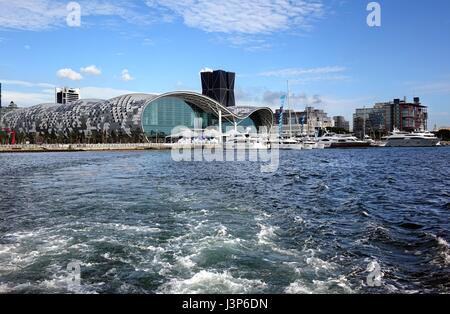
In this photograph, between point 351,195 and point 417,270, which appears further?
point 351,195

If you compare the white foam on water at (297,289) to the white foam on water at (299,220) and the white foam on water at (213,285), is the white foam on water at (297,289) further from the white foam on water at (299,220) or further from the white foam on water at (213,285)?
the white foam on water at (299,220)

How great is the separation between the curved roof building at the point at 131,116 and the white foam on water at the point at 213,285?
137 meters

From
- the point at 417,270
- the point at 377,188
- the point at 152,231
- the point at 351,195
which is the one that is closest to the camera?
the point at 417,270

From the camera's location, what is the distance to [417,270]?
927 centimetres

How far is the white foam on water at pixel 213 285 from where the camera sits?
7.70m

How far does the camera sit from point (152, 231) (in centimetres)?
1270

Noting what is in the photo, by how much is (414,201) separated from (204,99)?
140548mm

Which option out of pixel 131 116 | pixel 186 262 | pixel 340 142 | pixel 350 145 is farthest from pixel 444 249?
pixel 131 116

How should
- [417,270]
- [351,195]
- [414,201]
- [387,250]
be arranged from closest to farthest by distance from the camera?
1. [417,270]
2. [387,250]
3. [414,201]
4. [351,195]

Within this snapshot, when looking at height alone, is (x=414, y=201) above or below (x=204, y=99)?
below

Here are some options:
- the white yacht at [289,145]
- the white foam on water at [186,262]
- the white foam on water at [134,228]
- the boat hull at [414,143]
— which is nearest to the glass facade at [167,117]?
the white yacht at [289,145]

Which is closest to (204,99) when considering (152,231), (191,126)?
(191,126)

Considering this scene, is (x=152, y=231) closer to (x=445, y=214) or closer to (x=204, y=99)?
(x=445, y=214)
